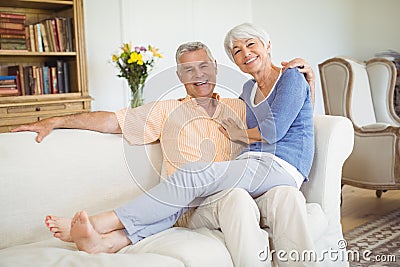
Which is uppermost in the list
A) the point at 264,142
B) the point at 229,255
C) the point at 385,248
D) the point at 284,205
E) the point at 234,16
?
the point at 234,16

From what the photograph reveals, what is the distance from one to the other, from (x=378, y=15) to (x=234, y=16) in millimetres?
1476

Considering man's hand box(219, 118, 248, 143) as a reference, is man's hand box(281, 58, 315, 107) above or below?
above

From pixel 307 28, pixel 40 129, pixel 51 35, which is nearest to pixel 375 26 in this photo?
pixel 307 28

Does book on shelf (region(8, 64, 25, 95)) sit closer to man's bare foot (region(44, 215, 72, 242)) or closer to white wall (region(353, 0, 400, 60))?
man's bare foot (region(44, 215, 72, 242))

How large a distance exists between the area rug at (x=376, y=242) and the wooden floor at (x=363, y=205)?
0.08m

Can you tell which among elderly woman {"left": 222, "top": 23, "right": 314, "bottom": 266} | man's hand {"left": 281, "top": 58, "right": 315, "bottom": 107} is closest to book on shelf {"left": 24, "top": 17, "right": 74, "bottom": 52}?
elderly woman {"left": 222, "top": 23, "right": 314, "bottom": 266}

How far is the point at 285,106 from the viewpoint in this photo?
86.1 inches

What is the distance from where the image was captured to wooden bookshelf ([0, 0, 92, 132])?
12.3ft

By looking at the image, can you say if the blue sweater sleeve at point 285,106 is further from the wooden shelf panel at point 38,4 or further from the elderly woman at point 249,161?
the wooden shelf panel at point 38,4

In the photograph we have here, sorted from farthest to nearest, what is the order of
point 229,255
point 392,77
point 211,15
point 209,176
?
point 211,15
point 392,77
point 209,176
point 229,255

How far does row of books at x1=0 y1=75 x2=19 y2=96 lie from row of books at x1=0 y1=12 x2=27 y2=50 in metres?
0.22

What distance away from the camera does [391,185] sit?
11.5 ft

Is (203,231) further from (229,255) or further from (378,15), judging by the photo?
(378,15)

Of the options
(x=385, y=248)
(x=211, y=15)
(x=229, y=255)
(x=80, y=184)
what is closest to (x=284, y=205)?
(x=229, y=255)
